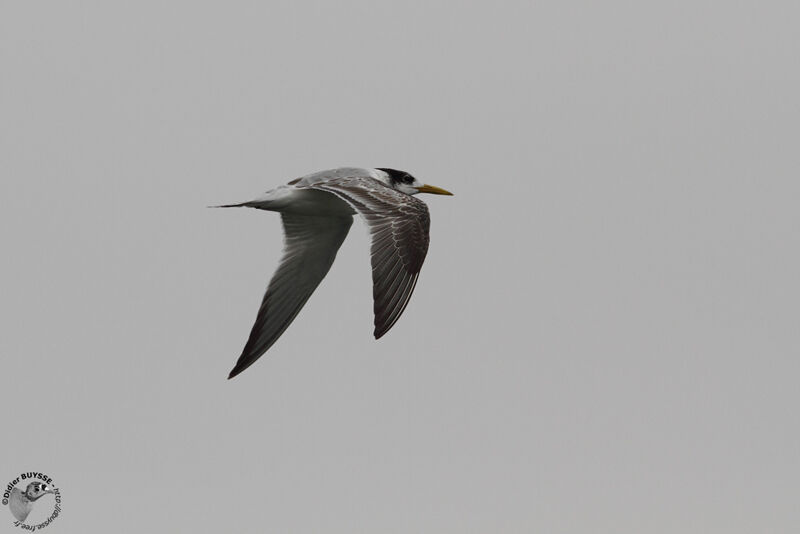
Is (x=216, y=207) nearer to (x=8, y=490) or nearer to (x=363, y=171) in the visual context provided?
(x=363, y=171)

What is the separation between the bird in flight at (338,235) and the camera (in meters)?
11.9

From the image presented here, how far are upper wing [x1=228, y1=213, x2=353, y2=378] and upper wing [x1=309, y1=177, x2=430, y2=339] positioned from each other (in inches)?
101

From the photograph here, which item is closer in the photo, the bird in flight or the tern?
the bird in flight

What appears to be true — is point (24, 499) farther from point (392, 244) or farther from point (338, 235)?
point (392, 244)

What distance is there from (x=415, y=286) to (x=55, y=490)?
18.8 ft

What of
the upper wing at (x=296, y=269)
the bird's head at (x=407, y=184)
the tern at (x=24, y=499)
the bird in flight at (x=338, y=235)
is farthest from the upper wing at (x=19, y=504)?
the bird's head at (x=407, y=184)

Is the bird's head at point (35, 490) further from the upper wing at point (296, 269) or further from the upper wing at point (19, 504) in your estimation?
the upper wing at point (296, 269)

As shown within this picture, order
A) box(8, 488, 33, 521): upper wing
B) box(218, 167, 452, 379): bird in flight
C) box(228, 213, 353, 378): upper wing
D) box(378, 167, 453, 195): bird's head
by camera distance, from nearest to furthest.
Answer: box(218, 167, 452, 379): bird in flight
box(8, 488, 33, 521): upper wing
box(378, 167, 453, 195): bird's head
box(228, 213, 353, 378): upper wing

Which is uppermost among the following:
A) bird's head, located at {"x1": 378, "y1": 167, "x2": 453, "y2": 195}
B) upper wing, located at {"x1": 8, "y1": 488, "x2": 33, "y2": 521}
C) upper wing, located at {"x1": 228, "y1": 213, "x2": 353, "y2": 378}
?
bird's head, located at {"x1": 378, "y1": 167, "x2": 453, "y2": 195}

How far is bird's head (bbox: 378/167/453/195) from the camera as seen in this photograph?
49.6 ft

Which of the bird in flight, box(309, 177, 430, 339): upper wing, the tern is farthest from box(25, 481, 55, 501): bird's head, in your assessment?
box(309, 177, 430, 339): upper wing

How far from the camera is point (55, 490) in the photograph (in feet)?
47.2

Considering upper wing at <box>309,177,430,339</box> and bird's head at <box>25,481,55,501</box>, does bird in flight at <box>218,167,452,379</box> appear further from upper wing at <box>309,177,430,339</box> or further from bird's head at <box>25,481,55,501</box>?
bird's head at <box>25,481,55,501</box>

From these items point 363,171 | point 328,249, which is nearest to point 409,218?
point 363,171
